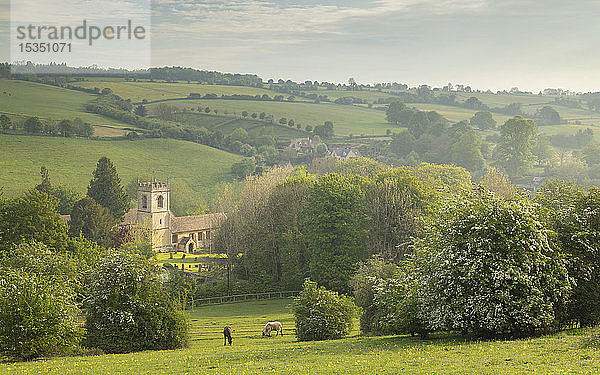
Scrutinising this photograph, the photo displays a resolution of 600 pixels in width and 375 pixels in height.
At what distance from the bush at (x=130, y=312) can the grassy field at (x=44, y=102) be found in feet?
350

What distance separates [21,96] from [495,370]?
145035 mm

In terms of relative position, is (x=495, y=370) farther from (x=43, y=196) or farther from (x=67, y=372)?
(x=43, y=196)

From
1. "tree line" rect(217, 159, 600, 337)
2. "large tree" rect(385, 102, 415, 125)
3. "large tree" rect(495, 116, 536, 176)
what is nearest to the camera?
"tree line" rect(217, 159, 600, 337)

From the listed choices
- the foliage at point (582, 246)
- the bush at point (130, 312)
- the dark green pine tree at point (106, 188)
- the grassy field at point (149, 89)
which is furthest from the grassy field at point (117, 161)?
the foliage at point (582, 246)

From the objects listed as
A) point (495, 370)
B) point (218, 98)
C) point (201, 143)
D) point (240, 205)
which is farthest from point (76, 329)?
Answer: point (218, 98)

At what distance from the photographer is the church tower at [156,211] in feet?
322

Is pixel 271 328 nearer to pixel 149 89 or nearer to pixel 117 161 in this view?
pixel 117 161

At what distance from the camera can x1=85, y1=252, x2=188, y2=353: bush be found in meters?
33.1

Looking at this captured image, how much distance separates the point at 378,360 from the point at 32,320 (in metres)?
18.0

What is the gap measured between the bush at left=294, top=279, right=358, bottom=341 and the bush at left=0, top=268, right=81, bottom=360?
1441 cm

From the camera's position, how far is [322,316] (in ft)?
119

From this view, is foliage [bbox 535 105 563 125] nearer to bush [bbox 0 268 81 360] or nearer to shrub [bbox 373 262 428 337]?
shrub [bbox 373 262 428 337]

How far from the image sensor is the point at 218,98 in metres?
191

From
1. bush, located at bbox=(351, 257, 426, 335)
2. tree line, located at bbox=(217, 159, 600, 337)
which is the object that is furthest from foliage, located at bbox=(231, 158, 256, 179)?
bush, located at bbox=(351, 257, 426, 335)
